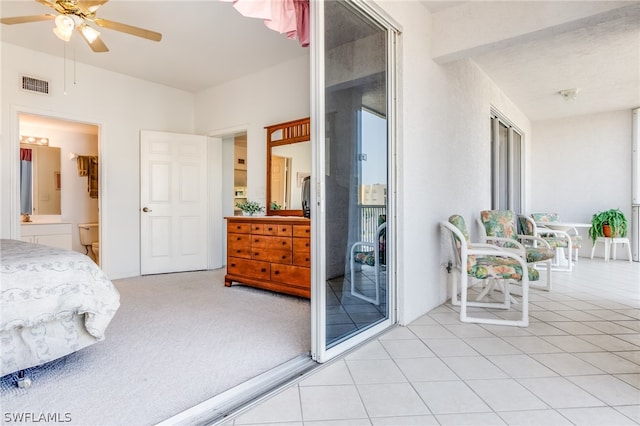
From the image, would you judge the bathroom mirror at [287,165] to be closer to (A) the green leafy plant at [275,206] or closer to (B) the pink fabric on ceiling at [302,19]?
(A) the green leafy plant at [275,206]

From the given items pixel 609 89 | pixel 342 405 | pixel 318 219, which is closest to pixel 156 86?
pixel 318 219

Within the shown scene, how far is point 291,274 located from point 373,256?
3.43 feet

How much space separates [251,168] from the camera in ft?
14.4

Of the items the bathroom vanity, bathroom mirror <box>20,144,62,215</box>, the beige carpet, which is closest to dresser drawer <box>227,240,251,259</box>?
the beige carpet

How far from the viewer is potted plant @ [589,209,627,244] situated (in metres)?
5.45

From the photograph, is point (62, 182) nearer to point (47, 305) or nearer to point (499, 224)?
point (47, 305)

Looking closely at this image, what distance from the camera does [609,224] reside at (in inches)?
217

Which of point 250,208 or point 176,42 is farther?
point 250,208

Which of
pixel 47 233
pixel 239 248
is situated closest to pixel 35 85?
pixel 47 233

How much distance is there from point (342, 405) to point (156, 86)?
4.81 m

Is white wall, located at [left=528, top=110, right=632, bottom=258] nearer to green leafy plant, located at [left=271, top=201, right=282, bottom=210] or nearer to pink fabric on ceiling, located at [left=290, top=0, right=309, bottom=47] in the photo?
green leafy plant, located at [left=271, top=201, right=282, bottom=210]

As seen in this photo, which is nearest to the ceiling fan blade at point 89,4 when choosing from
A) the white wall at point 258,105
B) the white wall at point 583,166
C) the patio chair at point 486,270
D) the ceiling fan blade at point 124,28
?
the ceiling fan blade at point 124,28

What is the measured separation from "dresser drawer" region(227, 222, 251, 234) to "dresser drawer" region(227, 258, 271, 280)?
32cm

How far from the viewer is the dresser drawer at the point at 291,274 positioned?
3.17 meters
